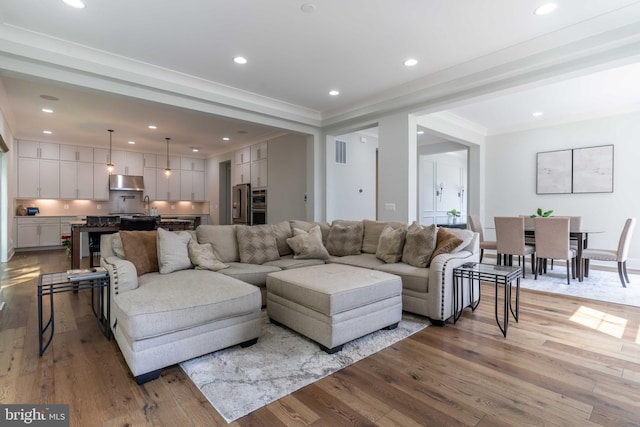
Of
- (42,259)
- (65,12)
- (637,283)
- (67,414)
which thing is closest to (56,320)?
(67,414)

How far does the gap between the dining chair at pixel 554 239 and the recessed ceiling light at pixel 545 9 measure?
110 inches

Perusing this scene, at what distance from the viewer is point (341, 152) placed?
6.52 metres

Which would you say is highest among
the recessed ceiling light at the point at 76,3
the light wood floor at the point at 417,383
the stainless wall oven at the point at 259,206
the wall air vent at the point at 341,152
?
the recessed ceiling light at the point at 76,3

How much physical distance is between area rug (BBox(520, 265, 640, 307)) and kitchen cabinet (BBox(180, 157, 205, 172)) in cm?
907

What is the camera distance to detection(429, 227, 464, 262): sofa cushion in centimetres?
318

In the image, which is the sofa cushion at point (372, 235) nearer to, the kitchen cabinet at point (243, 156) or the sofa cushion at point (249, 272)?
the sofa cushion at point (249, 272)

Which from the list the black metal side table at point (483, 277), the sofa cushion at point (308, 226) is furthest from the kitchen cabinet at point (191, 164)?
the black metal side table at point (483, 277)

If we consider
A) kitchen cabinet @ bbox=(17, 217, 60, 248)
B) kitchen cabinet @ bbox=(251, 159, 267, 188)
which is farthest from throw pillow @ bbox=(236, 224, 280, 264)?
kitchen cabinet @ bbox=(17, 217, 60, 248)

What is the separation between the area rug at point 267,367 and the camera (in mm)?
1833

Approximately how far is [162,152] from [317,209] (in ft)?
19.0

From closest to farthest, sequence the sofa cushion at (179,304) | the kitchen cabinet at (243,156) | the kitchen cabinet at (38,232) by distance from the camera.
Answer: the sofa cushion at (179,304), the kitchen cabinet at (38,232), the kitchen cabinet at (243,156)

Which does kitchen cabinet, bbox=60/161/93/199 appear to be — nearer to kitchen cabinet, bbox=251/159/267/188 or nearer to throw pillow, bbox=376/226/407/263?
kitchen cabinet, bbox=251/159/267/188

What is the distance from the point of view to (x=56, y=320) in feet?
10.0

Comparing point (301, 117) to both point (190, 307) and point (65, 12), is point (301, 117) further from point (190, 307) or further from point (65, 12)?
point (190, 307)
